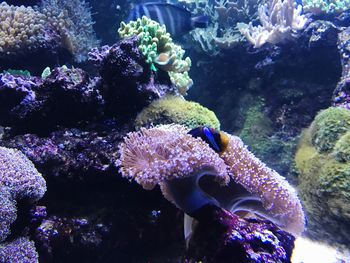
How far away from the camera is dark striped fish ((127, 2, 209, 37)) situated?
4.65 m

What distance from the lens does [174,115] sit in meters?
3.10

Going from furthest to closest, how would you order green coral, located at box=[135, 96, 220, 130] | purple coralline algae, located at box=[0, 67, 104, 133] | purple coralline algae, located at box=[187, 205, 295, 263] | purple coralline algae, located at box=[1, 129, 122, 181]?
green coral, located at box=[135, 96, 220, 130] → purple coralline algae, located at box=[0, 67, 104, 133] → purple coralline algae, located at box=[1, 129, 122, 181] → purple coralline algae, located at box=[187, 205, 295, 263]

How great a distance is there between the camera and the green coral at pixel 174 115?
309 cm

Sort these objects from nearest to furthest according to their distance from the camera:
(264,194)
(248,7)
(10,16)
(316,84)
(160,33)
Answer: (264,194), (160,33), (10,16), (316,84), (248,7)

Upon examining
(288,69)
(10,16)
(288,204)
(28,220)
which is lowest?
(288,69)

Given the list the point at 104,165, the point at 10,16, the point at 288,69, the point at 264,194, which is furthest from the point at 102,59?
the point at 288,69

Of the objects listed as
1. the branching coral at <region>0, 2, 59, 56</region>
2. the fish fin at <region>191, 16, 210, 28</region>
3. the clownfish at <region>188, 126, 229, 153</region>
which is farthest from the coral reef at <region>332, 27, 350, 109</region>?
the branching coral at <region>0, 2, 59, 56</region>

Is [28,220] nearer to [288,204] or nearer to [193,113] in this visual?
[193,113]

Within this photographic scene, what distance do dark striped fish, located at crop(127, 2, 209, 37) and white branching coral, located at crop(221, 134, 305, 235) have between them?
2.94 metres

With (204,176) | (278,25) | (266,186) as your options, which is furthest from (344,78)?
(204,176)

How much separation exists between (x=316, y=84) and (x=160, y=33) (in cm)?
258

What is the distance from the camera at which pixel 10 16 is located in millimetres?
4430

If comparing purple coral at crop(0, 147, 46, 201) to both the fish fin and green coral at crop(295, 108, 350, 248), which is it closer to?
green coral at crop(295, 108, 350, 248)

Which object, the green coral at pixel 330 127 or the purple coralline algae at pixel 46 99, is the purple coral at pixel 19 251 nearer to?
the purple coralline algae at pixel 46 99
